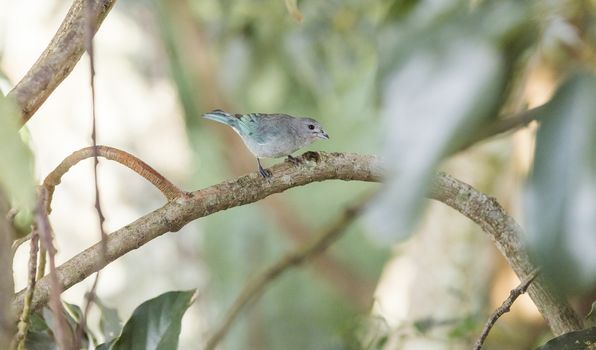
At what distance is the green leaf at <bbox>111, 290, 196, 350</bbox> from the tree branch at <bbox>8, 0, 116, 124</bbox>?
0.81 ft

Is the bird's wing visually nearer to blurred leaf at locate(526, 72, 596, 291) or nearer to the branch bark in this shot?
the branch bark

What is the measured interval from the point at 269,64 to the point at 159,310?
53.5 inches

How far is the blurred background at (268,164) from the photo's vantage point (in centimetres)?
177

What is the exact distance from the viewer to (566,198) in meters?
0.37

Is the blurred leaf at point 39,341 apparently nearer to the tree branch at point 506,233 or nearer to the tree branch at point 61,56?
the tree branch at point 61,56

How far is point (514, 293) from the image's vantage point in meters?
0.82

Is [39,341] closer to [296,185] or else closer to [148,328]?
[148,328]

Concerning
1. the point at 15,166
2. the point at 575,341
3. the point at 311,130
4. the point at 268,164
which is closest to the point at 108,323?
the point at 311,130

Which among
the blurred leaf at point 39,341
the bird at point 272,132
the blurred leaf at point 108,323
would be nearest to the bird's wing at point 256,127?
the bird at point 272,132

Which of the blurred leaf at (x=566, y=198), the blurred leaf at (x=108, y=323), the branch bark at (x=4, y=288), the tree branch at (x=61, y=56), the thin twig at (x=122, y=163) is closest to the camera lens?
the blurred leaf at (x=566, y=198)

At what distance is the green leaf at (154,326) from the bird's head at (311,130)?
41 centimetres

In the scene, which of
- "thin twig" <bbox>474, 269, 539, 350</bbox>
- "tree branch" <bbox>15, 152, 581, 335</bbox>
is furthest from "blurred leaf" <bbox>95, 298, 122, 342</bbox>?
"thin twig" <bbox>474, 269, 539, 350</bbox>

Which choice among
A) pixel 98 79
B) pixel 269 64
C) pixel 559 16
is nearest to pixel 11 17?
pixel 98 79

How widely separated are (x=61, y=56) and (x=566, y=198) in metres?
0.52
